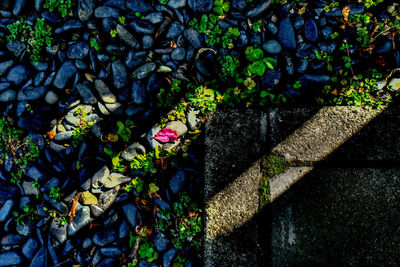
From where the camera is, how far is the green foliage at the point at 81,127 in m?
2.22

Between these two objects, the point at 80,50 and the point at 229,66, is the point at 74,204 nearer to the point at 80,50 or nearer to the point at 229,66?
the point at 80,50

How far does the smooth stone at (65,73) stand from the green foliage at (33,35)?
237mm

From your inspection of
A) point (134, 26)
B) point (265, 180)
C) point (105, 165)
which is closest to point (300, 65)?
point (265, 180)

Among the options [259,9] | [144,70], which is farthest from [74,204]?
[259,9]

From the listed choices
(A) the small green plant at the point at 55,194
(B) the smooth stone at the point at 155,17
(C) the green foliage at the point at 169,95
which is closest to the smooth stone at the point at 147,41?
(B) the smooth stone at the point at 155,17

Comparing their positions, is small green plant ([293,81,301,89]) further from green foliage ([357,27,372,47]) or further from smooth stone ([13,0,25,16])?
smooth stone ([13,0,25,16])

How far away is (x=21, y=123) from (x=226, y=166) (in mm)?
1793

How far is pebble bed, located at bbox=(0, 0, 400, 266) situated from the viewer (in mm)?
2098

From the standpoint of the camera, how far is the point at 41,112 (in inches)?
90.3

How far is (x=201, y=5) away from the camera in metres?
2.13

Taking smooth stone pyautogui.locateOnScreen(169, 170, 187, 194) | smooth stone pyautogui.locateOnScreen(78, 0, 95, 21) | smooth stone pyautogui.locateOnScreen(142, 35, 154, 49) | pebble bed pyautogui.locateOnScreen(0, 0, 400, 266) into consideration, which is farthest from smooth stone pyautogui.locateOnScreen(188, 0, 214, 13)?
smooth stone pyautogui.locateOnScreen(169, 170, 187, 194)

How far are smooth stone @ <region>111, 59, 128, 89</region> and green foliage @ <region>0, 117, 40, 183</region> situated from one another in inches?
35.7

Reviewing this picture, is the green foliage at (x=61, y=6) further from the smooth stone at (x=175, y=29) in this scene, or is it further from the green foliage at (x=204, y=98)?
the green foliage at (x=204, y=98)

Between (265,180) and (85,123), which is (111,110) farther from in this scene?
(265,180)
